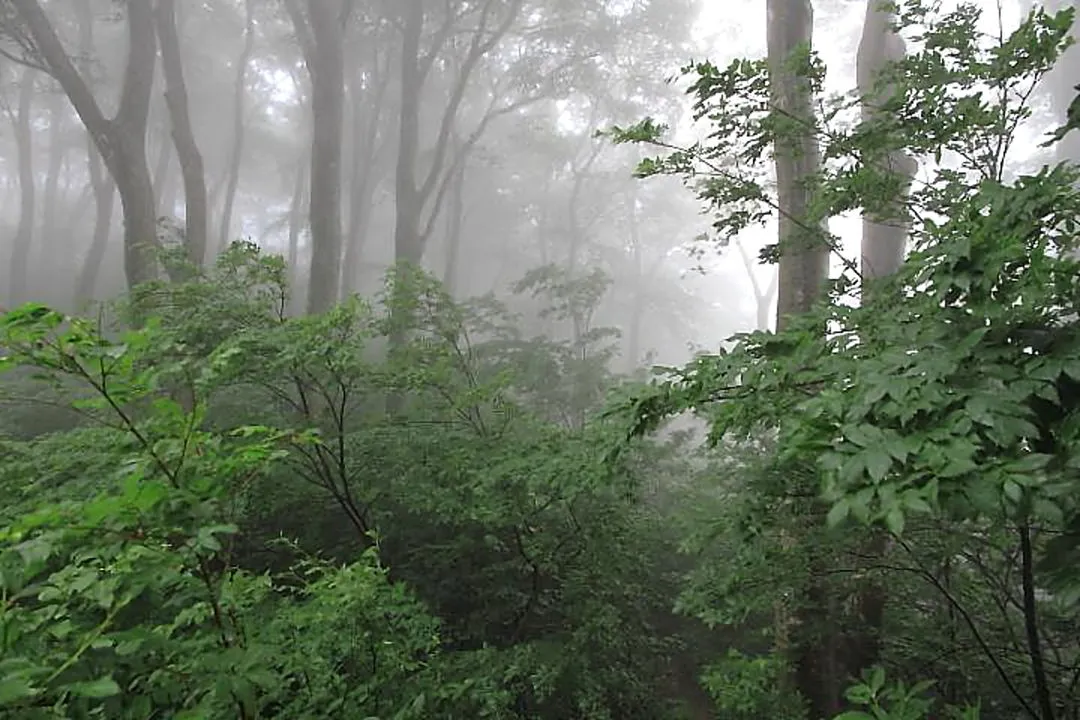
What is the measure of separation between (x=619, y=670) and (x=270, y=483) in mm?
2511

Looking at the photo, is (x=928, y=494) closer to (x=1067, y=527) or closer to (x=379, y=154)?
(x=1067, y=527)

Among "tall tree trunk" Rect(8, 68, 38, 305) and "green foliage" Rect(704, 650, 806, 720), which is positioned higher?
"tall tree trunk" Rect(8, 68, 38, 305)

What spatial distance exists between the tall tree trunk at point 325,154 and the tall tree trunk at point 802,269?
676 cm

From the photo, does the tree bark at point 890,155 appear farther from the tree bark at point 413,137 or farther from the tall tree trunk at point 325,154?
the tree bark at point 413,137

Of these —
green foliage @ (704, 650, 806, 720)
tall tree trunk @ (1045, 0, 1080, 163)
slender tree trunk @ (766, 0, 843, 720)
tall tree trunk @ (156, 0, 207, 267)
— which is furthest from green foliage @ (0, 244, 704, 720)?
tall tree trunk @ (1045, 0, 1080, 163)

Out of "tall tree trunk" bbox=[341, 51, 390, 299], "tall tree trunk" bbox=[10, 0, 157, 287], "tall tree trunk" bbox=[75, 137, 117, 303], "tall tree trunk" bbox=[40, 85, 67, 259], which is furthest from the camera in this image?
"tall tree trunk" bbox=[40, 85, 67, 259]

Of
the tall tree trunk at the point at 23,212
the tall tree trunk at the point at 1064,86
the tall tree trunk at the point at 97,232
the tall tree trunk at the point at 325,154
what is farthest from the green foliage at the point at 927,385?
the tall tree trunk at the point at 1064,86

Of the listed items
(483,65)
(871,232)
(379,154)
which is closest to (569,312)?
(871,232)

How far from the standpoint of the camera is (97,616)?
5.28 feet

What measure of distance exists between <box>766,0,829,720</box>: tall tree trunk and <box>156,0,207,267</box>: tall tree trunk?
22.4 ft

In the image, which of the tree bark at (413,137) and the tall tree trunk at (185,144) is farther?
the tree bark at (413,137)

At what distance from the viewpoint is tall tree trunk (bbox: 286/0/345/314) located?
9.20 metres

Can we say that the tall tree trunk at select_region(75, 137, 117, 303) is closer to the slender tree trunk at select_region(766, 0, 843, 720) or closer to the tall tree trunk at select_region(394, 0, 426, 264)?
the tall tree trunk at select_region(394, 0, 426, 264)

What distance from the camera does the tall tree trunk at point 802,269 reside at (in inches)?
105
